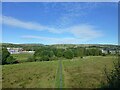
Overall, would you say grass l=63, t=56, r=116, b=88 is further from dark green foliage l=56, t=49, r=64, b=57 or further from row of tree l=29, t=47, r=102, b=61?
dark green foliage l=56, t=49, r=64, b=57

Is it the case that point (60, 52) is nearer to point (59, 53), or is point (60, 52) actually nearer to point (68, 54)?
point (59, 53)

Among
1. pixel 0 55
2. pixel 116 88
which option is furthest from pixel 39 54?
pixel 116 88

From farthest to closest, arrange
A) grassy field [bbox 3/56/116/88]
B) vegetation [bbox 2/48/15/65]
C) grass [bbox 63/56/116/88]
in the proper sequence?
vegetation [bbox 2/48/15/65] → grassy field [bbox 3/56/116/88] → grass [bbox 63/56/116/88]

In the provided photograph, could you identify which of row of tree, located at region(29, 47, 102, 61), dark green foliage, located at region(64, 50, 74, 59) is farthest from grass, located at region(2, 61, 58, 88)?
dark green foliage, located at region(64, 50, 74, 59)

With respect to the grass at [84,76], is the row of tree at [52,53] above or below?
above

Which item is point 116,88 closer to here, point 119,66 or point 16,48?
point 119,66

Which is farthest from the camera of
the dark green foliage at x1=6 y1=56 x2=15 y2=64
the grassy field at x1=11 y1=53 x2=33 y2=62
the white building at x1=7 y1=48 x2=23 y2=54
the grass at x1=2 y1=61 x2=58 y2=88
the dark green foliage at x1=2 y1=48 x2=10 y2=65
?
the grassy field at x1=11 y1=53 x2=33 y2=62

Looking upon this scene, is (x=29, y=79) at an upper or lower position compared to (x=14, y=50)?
lower

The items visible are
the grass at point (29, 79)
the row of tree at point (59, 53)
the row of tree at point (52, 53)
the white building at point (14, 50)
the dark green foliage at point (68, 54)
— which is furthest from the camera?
the dark green foliage at point (68, 54)

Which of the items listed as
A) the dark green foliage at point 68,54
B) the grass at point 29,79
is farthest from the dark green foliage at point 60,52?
the grass at point 29,79

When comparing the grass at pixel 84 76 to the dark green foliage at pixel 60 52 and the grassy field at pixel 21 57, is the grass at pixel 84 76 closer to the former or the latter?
the grassy field at pixel 21 57

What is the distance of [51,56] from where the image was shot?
4294 cm

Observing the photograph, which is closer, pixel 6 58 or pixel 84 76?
pixel 84 76

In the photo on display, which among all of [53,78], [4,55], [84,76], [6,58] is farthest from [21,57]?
[53,78]
